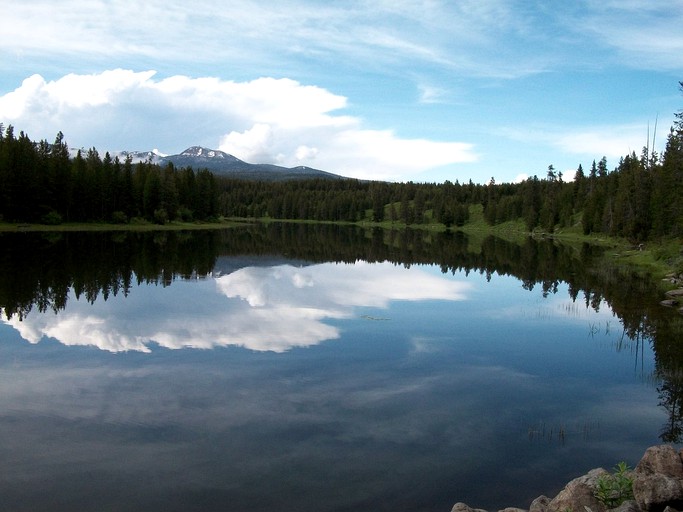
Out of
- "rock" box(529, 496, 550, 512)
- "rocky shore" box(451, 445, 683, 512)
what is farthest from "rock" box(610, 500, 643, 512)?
"rock" box(529, 496, 550, 512)

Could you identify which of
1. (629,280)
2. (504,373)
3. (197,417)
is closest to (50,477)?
(197,417)

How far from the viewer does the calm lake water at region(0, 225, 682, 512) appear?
10961 millimetres

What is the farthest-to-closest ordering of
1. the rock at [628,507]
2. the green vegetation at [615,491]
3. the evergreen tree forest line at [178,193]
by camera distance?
the evergreen tree forest line at [178,193], the green vegetation at [615,491], the rock at [628,507]

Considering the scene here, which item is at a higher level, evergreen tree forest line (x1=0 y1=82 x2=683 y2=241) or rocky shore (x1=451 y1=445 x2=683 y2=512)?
evergreen tree forest line (x1=0 y1=82 x2=683 y2=241)

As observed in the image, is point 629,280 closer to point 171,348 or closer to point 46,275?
point 171,348

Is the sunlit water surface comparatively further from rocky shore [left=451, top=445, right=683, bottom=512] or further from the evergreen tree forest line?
the evergreen tree forest line

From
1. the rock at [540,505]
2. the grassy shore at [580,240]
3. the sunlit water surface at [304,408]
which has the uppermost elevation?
the grassy shore at [580,240]

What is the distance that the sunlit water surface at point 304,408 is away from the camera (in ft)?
35.6

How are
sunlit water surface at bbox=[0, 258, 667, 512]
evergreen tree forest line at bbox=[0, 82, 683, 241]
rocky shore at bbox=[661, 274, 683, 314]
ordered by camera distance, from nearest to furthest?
sunlit water surface at bbox=[0, 258, 667, 512]
rocky shore at bbox=[661, 274, 683, 314]
evergreen tree forest line at bbox=[0, 82, 683, 241]

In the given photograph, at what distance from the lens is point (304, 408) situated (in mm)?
15172

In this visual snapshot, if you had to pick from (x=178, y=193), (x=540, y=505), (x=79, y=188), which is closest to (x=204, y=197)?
(x=178, y=193)

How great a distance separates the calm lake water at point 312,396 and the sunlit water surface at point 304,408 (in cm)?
6

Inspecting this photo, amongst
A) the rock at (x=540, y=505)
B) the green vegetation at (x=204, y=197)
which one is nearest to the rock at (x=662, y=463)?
the rock at (x=540, y=505)

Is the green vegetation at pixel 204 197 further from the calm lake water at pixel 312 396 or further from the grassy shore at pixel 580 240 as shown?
the calm lake water at pixel 312 396
